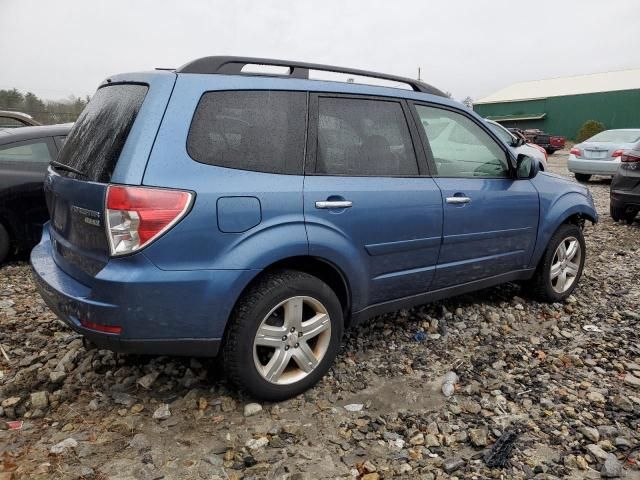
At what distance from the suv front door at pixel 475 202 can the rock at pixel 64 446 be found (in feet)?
7.64

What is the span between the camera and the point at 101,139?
2.57m

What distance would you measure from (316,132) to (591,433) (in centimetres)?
217

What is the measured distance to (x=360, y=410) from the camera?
9.14 feet

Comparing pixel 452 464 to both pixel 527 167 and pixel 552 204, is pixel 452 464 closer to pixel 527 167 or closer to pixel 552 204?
pixel 527 167

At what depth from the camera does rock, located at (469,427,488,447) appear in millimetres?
2514

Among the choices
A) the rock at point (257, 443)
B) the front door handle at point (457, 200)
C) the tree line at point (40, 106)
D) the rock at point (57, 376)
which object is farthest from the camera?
the tree line at point (40, 106)

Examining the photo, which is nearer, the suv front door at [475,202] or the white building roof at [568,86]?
the suv front door at [475,202]

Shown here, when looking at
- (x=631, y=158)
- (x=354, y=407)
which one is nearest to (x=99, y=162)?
(x=354, y=407)

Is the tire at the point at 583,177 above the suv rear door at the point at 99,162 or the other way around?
the other way around

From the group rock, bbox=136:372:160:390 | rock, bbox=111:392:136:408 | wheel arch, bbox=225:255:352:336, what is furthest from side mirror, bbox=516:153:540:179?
rock, bbox=111:392:136:408

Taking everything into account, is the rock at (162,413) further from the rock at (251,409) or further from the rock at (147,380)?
the rock at (251,409)

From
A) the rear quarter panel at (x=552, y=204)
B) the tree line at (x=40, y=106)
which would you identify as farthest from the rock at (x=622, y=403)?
the tree line at (x=40, y=106)

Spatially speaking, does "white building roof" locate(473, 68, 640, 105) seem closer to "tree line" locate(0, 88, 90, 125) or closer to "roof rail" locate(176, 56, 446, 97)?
"tree line" locate(0, 88, 90, 125)

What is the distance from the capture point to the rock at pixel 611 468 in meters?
2.31
